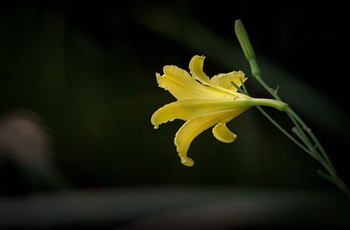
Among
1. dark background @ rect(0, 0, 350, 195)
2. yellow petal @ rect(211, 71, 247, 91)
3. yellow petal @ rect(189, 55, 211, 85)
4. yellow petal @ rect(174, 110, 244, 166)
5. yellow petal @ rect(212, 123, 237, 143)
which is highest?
dark background @ rect(0, 0, 350, 195)

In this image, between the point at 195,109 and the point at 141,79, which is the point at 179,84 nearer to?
the point at 195,109

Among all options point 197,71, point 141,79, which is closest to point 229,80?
point 197,71

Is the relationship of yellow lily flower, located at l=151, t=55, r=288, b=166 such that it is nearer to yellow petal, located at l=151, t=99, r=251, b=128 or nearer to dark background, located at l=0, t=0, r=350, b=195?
yellow petal, located at l=151, t=99, r=251, b=128

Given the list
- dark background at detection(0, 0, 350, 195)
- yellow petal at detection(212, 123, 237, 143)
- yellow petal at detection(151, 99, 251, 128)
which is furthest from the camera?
dark background at detection(0, 0, 350, 195)

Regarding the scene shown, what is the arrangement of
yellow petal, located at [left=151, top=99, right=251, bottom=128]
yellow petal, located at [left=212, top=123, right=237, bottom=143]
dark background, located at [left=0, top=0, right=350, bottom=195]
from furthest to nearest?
dark background, located at [left=0, top=0, right=350, bottom=195] < yellow petal, located at [left=212, top=123, right=237, bottom=143] < yellow petal, located at [left=151, top=99, right=251, bottom=128]

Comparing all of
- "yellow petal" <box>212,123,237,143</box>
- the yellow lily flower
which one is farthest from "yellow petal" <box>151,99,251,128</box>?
"yellow petal" <box>212,123,237,143</box>
